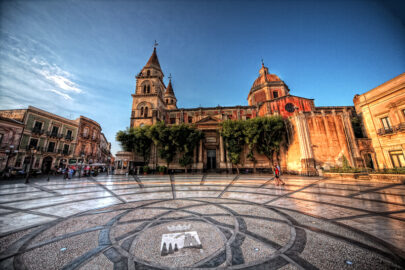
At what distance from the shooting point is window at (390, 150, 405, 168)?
13.7 m

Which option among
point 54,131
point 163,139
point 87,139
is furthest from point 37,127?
point 163,139

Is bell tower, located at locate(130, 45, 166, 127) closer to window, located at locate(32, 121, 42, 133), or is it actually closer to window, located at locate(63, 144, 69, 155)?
window, located at locate(63, 144, 69, 155)

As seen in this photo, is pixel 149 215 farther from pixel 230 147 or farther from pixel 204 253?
pixel 230 147

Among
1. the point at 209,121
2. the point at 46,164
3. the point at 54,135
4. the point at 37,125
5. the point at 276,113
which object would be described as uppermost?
the point at 276,113

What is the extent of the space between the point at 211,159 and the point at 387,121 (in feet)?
66.4

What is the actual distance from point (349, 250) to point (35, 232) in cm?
618

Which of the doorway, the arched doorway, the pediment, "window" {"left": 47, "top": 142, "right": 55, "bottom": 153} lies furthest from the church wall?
the arched doorway

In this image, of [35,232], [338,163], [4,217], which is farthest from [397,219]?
[338,163]

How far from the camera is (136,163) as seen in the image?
21062mm

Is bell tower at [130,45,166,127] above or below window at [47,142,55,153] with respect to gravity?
above

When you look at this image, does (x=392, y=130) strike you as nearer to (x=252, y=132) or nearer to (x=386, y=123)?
(x=386, y=123)

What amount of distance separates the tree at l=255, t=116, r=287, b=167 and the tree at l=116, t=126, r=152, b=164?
1559 centimetres

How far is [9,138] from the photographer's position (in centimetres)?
1792

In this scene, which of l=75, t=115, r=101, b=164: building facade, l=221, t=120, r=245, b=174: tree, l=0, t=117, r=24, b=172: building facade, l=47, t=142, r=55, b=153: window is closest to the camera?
l=0, t=117, r=24, b=172: building facade
